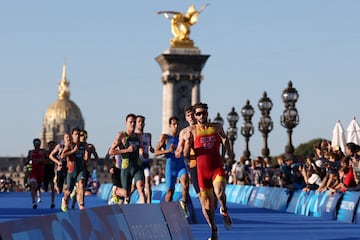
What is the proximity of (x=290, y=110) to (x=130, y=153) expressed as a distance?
19204 mm

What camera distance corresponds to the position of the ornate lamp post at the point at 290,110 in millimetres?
37312

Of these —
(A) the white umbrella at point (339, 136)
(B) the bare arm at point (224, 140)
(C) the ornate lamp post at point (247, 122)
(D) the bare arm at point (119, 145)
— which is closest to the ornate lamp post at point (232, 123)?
(C) the ornate lamp post at point (247, 122)

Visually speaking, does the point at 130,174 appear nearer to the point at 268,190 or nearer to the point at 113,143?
the point at 113,143

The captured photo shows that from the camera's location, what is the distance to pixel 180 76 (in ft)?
313

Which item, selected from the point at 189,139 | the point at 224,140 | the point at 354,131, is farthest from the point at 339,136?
the point at 189,139

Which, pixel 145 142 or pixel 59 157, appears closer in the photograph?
pixel 145 142

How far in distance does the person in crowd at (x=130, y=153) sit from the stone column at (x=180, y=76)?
2950 inches

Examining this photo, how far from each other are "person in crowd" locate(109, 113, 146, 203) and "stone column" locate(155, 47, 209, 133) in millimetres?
74922

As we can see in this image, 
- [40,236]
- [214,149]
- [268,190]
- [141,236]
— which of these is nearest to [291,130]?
[268,190]

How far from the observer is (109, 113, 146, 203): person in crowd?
18594 millimetres

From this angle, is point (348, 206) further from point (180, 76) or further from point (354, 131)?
point (180, 76)

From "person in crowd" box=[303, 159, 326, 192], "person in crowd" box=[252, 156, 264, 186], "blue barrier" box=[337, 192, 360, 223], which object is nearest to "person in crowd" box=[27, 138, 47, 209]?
"person in crowd" box=[303, 159, 326, 192]

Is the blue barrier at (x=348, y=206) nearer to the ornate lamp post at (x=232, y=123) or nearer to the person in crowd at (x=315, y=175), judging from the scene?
the person in crowd at (x=315, y=175)

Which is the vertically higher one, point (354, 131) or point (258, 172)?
point (354, 131)
